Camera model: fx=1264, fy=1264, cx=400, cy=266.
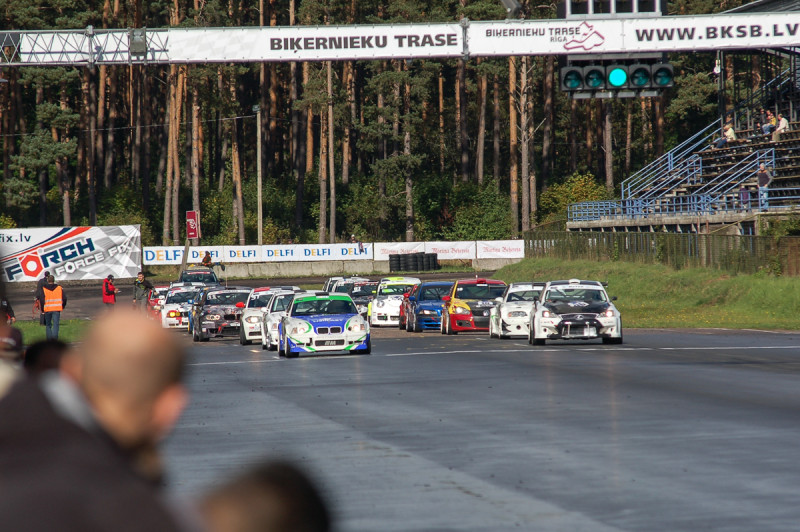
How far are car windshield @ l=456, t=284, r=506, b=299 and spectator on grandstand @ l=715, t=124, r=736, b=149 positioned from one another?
2829 cm

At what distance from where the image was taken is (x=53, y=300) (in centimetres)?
3312

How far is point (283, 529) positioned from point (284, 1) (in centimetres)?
10455

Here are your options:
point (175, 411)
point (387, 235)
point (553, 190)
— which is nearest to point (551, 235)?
point (553, 190)

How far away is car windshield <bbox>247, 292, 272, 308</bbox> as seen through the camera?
36281mm

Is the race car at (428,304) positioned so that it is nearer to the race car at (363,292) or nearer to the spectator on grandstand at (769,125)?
the race car at (363,292)

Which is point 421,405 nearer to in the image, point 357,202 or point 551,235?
point 551,235

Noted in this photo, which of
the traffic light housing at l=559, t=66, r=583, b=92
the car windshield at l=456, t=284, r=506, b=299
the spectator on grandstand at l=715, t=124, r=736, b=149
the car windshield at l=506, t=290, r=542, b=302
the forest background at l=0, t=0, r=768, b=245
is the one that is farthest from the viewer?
the forest background at l=0, t=0, r=768, b=245

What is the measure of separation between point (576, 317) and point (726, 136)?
3580 cm

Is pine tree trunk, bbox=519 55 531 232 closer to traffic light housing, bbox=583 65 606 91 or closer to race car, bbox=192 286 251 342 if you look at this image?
race car, bbox=192 286 251 342

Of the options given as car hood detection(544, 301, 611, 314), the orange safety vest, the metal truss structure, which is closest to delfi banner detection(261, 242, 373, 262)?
the metal truss structure

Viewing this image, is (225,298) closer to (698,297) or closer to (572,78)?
(572,78)

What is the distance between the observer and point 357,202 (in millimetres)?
95000

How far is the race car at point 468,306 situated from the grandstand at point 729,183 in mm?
14443

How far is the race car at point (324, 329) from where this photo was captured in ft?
95.6
